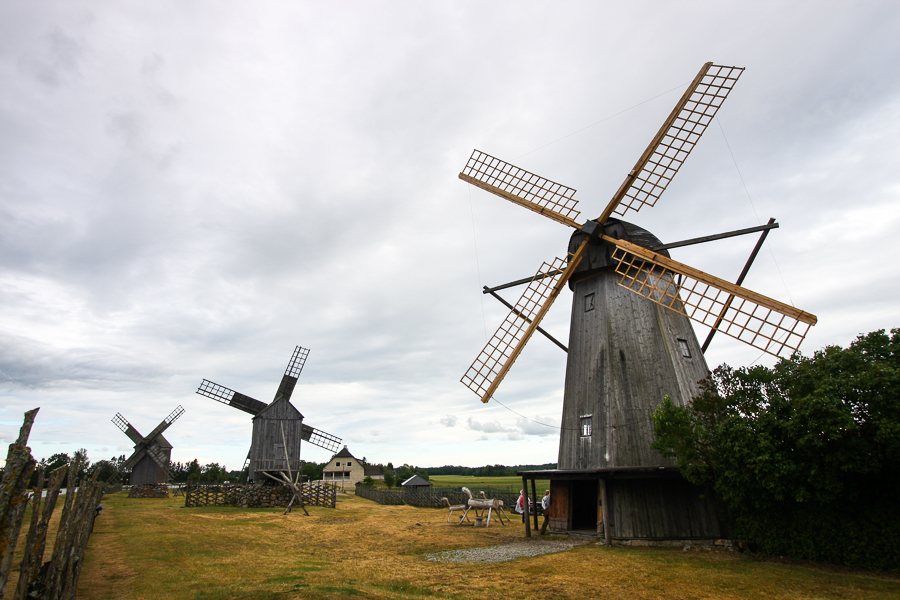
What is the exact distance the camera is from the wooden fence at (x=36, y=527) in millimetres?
3848

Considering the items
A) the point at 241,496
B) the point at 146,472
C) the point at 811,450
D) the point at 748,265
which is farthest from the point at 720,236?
the point at 146,472

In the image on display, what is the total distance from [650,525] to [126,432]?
4636 cm

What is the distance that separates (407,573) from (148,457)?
41460 millimetres

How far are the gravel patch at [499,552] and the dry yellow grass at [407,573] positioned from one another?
0.50 m

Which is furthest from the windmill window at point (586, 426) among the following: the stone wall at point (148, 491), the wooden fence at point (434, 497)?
the stone wall at point (148, 491)

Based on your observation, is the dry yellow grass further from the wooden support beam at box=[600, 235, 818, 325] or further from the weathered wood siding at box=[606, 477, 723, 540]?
the wooden support beam at box=[600, 235, 818, 325]

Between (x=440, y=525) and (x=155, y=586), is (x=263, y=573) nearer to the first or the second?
(x=155, y=586)

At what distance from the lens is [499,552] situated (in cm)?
1173

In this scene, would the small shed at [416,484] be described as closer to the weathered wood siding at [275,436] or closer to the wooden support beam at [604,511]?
the weathered wood siding at [275,436]

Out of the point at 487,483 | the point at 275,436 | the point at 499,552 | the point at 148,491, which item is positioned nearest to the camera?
the point at 499,552

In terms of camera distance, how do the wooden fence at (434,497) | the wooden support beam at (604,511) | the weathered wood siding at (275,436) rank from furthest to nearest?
the wooden fence at (434,497)
the weathered wood siding at (275,436)
the wooden support beam at (604,511)

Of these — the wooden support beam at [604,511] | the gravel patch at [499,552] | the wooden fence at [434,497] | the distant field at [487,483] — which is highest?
the wooden support beam at [604,511]

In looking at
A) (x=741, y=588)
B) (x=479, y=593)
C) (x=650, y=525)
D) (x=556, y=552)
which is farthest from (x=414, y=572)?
(x=650, y=525)

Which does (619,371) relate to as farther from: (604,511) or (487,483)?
(487,483)
